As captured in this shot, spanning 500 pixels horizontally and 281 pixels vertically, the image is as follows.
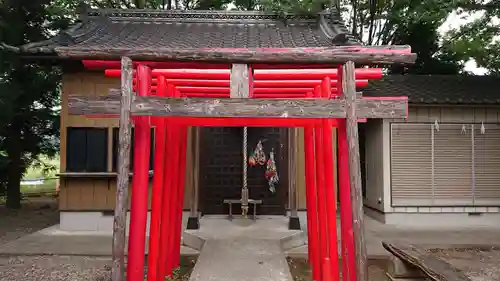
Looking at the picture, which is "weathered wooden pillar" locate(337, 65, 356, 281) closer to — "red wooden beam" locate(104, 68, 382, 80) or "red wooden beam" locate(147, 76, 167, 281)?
"red wooden beam" locate(104, 68, 382, 80)

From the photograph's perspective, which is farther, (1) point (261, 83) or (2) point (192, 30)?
(2) point (192, 30)

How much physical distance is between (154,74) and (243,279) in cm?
282

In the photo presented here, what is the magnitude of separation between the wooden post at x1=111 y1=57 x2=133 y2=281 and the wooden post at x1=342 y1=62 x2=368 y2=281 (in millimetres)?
2168

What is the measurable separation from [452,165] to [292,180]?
426 centimetres

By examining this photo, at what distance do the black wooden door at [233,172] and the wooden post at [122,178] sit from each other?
5.63 meters

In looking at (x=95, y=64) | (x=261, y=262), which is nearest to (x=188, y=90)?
(x=95, y=64)

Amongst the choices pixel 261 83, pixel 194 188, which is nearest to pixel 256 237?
pixel 194 188

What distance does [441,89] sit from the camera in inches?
406

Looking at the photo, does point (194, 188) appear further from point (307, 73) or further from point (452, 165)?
point (452, 165)

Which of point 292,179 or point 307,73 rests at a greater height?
point 307,73

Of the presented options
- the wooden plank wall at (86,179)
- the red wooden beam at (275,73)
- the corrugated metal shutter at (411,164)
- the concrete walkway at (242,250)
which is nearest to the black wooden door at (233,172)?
the concrete walkway at (242,250)

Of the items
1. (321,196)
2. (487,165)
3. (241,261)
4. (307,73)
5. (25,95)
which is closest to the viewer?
(307,73)

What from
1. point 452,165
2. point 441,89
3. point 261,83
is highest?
point 441,89

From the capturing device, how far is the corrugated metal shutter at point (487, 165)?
9625mm
